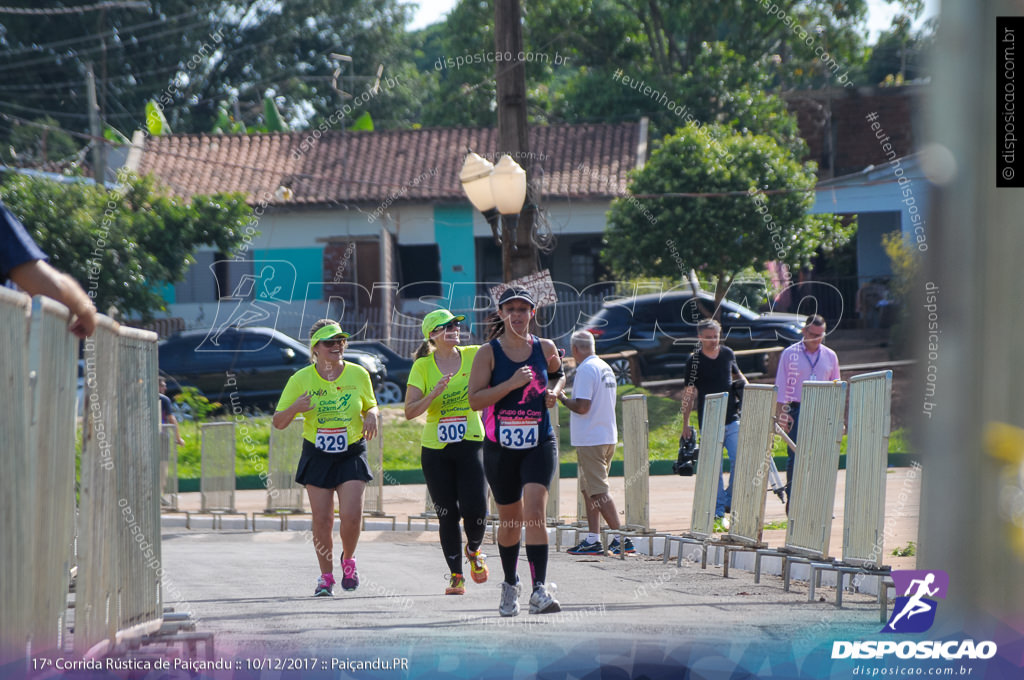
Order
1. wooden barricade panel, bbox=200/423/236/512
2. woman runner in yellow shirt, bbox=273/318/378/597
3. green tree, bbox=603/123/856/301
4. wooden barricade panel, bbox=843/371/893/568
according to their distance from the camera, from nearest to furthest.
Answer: wooden barricade panel, bbox=843/371/893/568 < woman runner in yellow shirt, bbox=273/318/378/597 < wooden barricade panel, bbox=200/423/236/512 < green tree, bbox=603/123/856/301

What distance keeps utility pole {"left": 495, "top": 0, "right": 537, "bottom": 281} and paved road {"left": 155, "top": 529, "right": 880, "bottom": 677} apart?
9.95 ft

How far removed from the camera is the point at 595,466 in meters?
10.3

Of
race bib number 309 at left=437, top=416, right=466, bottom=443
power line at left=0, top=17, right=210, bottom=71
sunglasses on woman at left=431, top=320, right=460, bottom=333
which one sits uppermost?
power line at left=0, top=17, right=210, bottom=71

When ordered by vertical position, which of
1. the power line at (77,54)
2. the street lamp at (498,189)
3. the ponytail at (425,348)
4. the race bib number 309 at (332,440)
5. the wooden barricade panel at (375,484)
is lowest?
the wooden barricade panel at (375,484)

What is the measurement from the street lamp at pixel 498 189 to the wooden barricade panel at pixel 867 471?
16.5 feet

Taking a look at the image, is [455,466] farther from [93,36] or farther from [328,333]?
[93,36]

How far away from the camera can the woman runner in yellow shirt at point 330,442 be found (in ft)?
27.2

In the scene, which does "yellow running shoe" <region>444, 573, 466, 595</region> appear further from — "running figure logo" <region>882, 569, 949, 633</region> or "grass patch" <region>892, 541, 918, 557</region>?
"grass patch" <region>892, 541, 918, 557</region>

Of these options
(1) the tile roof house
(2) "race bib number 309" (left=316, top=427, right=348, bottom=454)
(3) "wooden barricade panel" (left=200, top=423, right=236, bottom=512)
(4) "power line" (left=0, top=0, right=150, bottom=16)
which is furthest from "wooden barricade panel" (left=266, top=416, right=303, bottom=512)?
(1) the tile roof house

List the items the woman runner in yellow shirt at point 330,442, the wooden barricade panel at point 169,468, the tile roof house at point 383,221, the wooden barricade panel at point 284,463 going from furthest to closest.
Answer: the tile roof house at point 383,221, the wooden barricade panel at point 169,468, the wooden barricade panel at point 284,463, the woman runner in yellow shirt at point 330,442

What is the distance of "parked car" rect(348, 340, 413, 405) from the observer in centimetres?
2272

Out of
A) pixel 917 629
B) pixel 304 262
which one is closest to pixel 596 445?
pixel 917 629

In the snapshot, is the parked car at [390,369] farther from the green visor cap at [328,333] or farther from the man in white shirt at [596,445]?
the green visor cap at [328,333]

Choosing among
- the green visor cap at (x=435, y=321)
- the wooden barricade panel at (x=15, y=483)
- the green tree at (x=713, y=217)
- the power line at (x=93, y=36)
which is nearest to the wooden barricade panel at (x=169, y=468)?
the green visor cap at (x=435, y=321)
